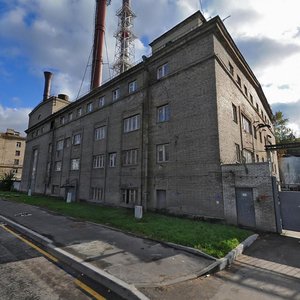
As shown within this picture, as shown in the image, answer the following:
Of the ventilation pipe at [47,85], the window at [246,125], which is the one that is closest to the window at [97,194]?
the window at [246,125]

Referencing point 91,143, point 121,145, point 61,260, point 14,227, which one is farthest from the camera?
point 91,143

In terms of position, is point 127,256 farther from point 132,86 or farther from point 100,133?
point 100,133

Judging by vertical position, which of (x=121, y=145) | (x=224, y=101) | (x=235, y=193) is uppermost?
(x=224, y=101)

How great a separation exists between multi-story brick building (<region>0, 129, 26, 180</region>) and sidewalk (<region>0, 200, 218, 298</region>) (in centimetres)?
6274

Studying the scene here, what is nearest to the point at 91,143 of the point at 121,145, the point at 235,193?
the point at 121,145

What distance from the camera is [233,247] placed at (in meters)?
7.72

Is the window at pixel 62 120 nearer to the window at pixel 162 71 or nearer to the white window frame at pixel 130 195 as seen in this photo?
the white window frame at pixel 130 195

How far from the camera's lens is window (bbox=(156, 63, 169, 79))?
1764 cm

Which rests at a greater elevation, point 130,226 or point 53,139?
point 53,139

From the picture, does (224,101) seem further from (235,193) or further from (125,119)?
(125,119)

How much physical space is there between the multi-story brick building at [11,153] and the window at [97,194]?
50.4 metres

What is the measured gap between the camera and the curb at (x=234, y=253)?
6336 mm

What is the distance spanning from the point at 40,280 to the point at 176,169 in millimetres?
11204

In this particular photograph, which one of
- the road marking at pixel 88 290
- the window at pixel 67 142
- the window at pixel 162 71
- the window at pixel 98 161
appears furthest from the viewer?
the window at pixel 67 142
